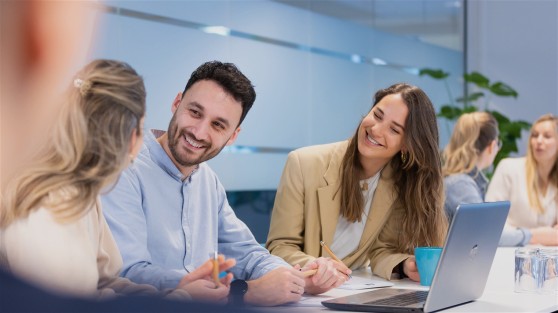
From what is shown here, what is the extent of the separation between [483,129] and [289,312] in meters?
2.47

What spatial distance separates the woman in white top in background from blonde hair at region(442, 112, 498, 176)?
33 centimetres

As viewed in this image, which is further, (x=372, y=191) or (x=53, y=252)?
(x=372, y=191)

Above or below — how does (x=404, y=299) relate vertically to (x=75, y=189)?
below

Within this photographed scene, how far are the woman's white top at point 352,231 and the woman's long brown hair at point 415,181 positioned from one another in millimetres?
29

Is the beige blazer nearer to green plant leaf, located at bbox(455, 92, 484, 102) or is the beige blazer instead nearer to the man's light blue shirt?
the man's light blue shirt

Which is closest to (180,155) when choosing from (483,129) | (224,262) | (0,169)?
(224,262)

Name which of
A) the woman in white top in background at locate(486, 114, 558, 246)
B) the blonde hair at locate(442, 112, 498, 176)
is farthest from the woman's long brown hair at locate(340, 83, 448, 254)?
the woman in white top in background at locate(486, 114, 558, 246)

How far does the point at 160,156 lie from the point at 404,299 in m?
0.67

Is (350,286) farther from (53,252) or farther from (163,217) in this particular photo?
(53,252)

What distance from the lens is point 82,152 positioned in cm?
157

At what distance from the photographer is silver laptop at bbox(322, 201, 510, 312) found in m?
1.89

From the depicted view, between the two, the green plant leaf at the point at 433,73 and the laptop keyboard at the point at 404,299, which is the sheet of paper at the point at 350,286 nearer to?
the laptop keyboard at the point at 404,299

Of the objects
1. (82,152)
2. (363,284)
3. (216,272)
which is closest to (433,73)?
(363,284)

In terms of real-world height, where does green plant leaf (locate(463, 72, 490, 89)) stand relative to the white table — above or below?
above
